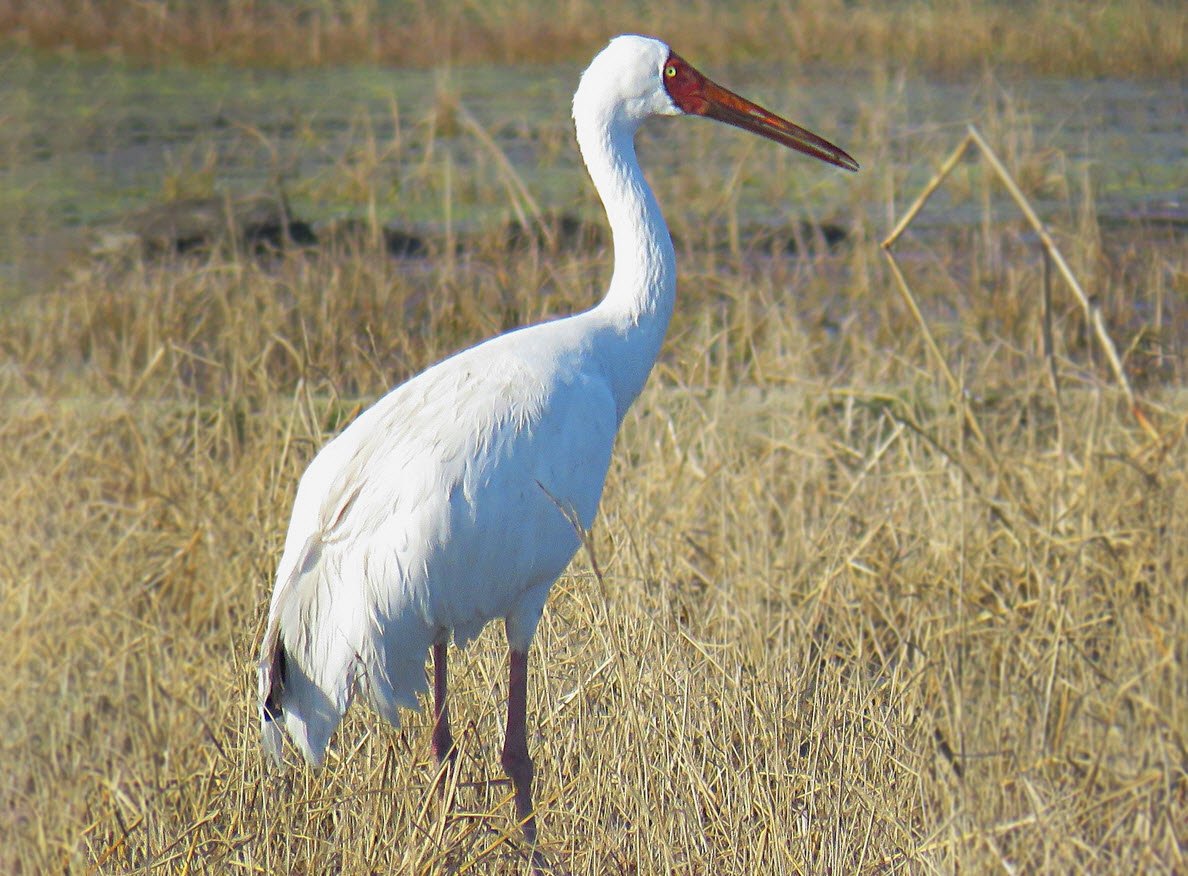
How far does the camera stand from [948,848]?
2412 mm

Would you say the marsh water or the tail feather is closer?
the tail feather

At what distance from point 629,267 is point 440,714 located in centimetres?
89

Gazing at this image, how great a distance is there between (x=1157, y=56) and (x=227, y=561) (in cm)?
1039

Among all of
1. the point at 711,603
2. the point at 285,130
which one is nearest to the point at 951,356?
the point at 711,603

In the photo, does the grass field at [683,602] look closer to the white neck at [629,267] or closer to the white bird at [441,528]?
the white bird at [441,528]

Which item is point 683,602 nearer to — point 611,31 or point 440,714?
point 440,714

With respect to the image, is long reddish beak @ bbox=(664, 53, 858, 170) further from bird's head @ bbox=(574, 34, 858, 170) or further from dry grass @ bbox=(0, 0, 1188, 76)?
dry grass @ bbox=(0, 0, 1188, 76)

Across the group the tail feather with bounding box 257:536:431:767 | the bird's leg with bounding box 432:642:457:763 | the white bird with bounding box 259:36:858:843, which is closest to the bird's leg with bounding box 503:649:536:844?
the white bird with bounding box 259:36:858:843

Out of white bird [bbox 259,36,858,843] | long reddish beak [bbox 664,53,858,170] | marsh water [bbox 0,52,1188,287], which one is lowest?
marsh water [bbox 0,52,1188,287]

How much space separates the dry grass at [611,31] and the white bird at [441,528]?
33.7ft

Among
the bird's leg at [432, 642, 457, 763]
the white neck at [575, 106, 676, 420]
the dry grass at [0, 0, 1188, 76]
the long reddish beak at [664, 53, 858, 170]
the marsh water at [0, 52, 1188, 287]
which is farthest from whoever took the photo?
the dry grass at [0, 0, 1188, 76]

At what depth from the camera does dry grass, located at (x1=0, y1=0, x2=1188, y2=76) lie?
497 inches

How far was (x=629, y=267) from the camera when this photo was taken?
3.10 meters

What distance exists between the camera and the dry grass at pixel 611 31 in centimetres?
1262
